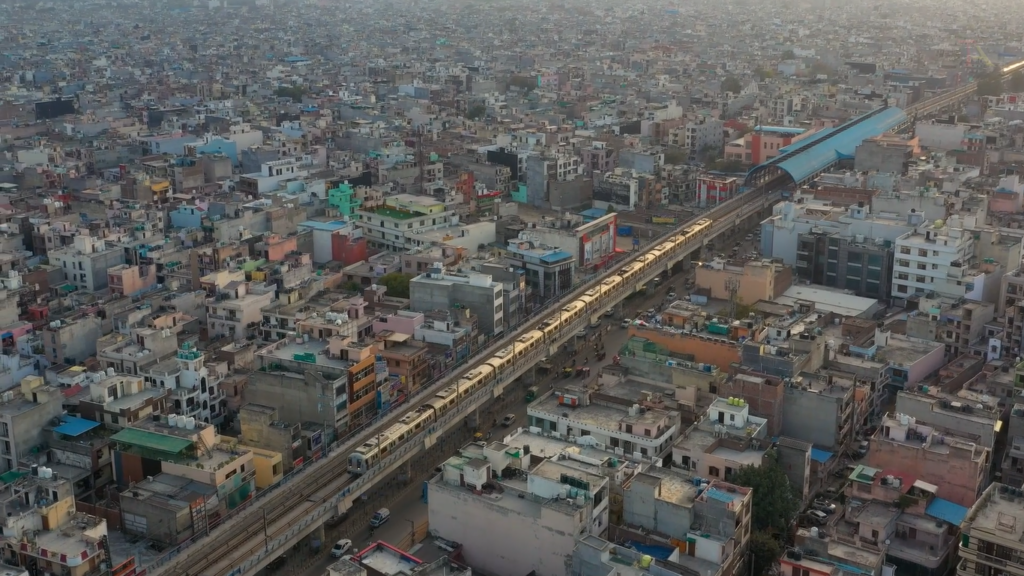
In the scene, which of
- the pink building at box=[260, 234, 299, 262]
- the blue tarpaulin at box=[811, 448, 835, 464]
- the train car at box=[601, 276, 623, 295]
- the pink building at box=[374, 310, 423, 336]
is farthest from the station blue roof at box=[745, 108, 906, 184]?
the blue tarpaulin at box=[811, 448, 835, 464]

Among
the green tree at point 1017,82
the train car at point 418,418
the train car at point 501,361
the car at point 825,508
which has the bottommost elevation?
the car at point 825,508

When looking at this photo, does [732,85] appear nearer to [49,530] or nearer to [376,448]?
[376,448]

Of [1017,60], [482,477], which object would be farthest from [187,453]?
[1017,60]

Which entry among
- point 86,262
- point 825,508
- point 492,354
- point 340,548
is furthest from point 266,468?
point 86,262

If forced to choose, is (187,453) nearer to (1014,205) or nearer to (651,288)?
(651,288)

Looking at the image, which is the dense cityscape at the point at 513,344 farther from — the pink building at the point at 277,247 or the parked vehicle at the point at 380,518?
the parked vehicle at the point at 380,518

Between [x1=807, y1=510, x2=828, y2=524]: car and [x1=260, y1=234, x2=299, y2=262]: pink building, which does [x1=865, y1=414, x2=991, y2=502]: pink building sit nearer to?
[x1=807, y1=510, x2=828, y2=524]: car

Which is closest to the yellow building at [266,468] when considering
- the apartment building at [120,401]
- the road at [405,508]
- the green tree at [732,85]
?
the road at [405,508]
